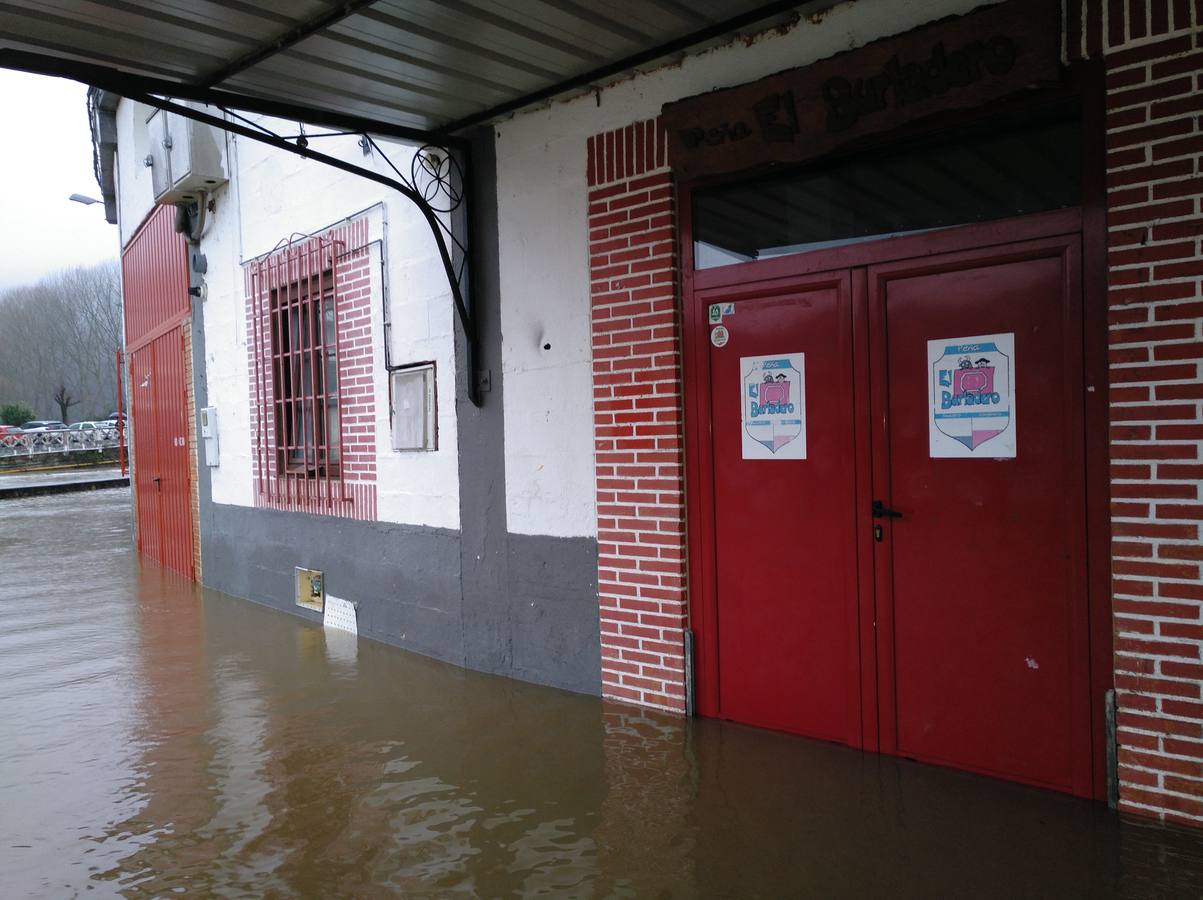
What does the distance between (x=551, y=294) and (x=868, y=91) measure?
7.01 feet

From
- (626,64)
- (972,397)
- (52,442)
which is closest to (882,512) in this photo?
(972,397)

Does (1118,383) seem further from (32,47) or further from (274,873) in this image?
(32,47)

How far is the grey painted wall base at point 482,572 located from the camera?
5.28m

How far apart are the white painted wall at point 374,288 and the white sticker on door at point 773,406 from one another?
2.29 metres

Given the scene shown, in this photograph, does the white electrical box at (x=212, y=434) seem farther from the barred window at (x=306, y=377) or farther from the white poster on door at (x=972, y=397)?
the white poster on door at (x=972, y=397)

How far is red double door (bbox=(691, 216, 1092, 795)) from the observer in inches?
141

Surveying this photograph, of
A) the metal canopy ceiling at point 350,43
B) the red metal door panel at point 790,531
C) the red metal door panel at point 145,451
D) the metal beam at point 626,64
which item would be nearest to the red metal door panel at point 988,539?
the red metal door panel at point 790,531

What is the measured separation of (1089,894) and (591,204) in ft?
12.7

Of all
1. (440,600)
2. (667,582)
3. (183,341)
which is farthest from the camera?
(183,341)

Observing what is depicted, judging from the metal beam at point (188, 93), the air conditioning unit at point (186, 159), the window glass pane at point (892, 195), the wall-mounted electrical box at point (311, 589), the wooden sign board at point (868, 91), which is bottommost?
the wall-mounted electrical box at point (311, 589)

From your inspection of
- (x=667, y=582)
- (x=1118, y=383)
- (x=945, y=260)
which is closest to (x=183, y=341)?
(x=667, y=582)

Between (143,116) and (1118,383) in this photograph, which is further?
(143,116)

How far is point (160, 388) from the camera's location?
11.3 metres

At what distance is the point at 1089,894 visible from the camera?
2.88 metres
